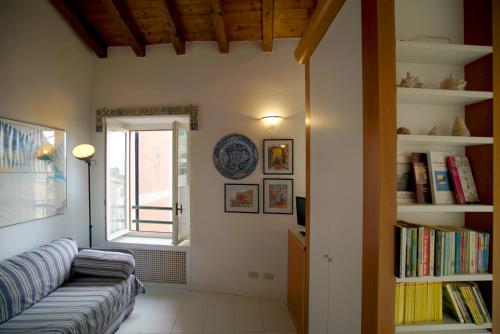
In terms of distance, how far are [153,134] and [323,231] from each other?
283cm

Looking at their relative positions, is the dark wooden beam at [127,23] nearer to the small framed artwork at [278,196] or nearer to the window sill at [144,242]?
the small framed artwork at [278,196]

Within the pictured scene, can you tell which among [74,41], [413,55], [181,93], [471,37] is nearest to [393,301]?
[413,55]

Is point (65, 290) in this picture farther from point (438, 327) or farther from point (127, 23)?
point (127, 23)

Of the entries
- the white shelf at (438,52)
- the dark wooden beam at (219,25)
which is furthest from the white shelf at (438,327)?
the dark wooden beam at (219,25)

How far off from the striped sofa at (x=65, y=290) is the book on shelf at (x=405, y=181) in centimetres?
225

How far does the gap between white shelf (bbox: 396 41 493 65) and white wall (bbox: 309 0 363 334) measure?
0.20 m

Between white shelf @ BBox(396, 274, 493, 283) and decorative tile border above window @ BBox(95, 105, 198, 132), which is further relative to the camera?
decorative tile border above window @ BBox(95, 105, 198, 132)

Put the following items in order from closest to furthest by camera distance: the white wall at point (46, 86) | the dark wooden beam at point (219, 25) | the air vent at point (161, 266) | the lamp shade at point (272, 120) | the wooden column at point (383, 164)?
the wooden column at point (383, 164) < the white wall at point (46, 86) < the dark wooden beam at point (219, 25) < the lamp shade at point (272, 120) < the air vent at point (161, 266)

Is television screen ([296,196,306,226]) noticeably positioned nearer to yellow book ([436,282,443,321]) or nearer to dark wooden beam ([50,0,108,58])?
yellow book ([436,282,443,321])

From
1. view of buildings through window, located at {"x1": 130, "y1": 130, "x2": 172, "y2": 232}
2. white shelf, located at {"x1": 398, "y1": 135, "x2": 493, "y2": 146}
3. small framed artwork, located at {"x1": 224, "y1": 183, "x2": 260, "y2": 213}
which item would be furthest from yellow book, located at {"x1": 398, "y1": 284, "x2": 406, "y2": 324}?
view of buildings through window, located at {"x1": 130, "y1": 130, "x2": 172, "y2": 232}

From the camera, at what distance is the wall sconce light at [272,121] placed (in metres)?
2.61

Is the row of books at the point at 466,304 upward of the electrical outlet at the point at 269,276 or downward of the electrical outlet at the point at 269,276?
upward

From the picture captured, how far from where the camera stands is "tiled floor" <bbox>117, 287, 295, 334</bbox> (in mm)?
2104

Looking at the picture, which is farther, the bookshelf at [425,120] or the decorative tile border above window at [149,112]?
the decorative tile border above window at [149,112]
